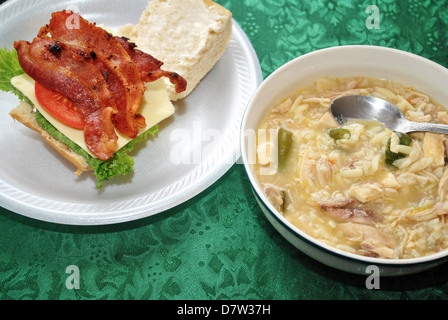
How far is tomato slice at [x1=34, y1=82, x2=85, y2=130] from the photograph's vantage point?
2781 mm

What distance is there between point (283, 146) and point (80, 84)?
1.31m

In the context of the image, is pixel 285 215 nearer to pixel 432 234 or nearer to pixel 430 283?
pixel 432 234

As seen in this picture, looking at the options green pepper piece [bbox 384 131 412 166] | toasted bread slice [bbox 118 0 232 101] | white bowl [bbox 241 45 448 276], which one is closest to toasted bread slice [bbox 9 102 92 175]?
toasted bread slice [bbox 118 0 232 101]

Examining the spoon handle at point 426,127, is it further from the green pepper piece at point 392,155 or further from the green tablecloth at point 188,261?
the green tablecloth at point 188,261

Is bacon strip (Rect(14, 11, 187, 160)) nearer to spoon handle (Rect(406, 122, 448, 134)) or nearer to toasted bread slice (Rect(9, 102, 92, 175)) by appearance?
toasted bread slice (Rect(9, 102, 92, 175))

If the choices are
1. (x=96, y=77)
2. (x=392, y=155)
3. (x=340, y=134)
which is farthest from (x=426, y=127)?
(x=96, y=77)

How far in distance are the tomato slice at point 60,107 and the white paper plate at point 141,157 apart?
0.35 metres

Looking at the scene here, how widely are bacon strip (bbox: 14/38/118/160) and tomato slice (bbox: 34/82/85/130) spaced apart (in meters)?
0.05

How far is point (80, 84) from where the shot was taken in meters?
2.77

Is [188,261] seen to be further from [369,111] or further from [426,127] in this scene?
[426,127]

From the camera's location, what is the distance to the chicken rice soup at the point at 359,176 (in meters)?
2.21

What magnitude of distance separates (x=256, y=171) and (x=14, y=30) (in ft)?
7.55

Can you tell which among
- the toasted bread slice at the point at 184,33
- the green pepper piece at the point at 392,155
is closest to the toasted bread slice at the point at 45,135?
the toasted bread slice at the point at 184,33

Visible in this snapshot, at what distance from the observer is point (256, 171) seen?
7.91 feet
